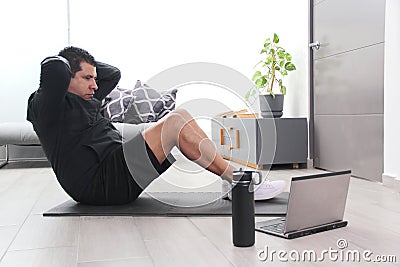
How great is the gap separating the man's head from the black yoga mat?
557 millimetres

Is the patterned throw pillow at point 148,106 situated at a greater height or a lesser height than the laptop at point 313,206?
greater

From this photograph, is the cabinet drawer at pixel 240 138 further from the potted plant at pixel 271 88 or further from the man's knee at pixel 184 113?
the man's knee at pixel 184 113

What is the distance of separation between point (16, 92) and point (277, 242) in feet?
14.0

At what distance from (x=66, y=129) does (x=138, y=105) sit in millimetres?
2435

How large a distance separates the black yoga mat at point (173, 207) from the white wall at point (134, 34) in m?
2.79

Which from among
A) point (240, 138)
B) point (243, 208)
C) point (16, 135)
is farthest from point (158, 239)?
point (16, 135)

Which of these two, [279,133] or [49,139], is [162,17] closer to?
[279,133]

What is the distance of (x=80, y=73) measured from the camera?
2.32 metres

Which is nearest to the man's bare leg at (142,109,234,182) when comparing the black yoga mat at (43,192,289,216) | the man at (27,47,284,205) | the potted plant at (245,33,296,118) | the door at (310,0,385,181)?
the man at (27,47,284,205)

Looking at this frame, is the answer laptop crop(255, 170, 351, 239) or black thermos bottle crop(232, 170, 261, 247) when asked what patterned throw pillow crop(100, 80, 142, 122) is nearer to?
laptop crop(255, 170, 351, 239)

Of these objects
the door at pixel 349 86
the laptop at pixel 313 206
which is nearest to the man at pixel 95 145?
the laptop at pixel 313 206

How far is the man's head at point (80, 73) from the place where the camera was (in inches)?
91.0

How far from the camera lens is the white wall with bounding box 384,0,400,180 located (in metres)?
2.95

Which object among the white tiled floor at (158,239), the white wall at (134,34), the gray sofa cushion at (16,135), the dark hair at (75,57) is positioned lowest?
the white tiled floor at (158,239)
